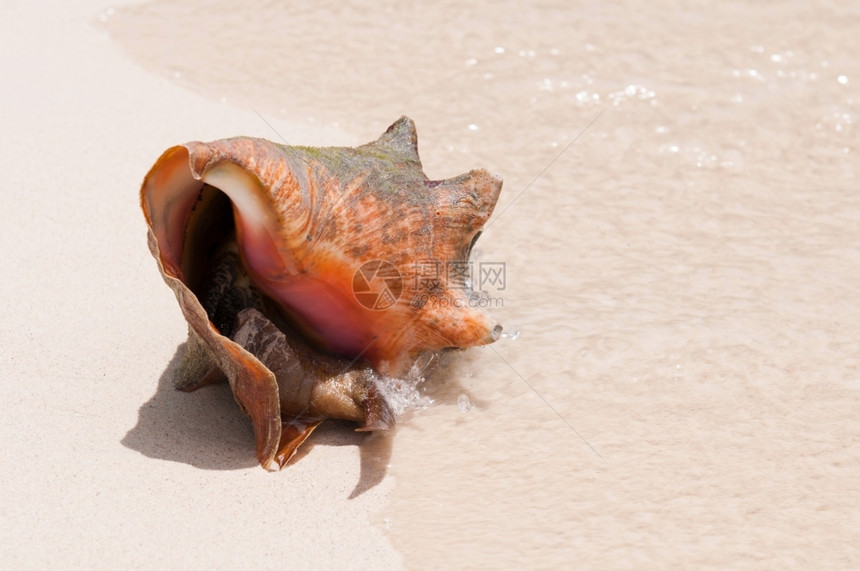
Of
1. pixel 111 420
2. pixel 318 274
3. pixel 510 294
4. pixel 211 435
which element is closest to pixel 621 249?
pixel 510 294

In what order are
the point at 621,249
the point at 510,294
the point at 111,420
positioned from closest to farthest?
the point at 111,420 < the point at 510,294 < the point at 621,249

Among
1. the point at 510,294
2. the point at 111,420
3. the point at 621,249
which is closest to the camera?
the point at 111,420

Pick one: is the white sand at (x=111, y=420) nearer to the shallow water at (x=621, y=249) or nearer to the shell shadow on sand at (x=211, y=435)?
the shell shadow on sand at (x=211, y=435)

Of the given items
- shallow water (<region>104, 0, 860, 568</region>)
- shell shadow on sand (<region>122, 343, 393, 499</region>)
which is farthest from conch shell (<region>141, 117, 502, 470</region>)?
shallow water (<region>104, 0, 860, 568</region>)

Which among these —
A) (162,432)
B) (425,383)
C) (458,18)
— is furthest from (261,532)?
(458,18)

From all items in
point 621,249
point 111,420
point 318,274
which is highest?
point 318,274

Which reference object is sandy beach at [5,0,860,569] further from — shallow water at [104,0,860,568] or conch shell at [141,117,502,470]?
conch shell at [141,117,502,470]

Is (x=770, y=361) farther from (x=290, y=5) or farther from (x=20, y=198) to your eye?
(x=290, y=5)

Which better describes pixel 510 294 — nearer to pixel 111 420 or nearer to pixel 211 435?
pixel 211 435

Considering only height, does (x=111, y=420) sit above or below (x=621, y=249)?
above
